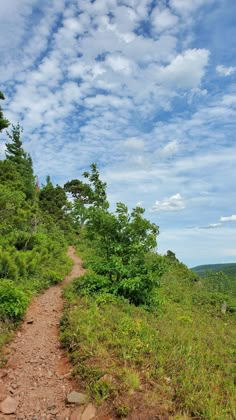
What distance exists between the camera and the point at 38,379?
227 inches

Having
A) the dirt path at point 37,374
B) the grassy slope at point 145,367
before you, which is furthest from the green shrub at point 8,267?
the grassy slope at point 145,367

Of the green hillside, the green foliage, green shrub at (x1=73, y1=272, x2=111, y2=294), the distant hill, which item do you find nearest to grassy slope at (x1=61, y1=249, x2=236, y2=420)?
the green hillside

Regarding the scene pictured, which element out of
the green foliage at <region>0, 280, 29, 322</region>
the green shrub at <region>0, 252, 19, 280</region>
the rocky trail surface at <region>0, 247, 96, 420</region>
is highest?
the green shrub at <region>0, 252, 19, 280</region>

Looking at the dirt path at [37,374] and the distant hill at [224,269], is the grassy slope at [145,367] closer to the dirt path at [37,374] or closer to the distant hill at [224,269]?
the dirt path at [37,374]

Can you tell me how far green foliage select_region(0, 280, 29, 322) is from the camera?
26.2ft

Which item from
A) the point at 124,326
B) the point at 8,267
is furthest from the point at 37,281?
the point at 124,326

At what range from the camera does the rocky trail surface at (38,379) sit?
4.82 meters

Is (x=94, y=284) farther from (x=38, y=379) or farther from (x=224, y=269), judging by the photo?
(x=224, y=269)

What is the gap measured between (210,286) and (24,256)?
1857cm

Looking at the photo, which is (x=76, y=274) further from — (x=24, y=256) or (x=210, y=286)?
(x=210, y=286)

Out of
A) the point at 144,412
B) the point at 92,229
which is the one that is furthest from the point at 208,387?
the point at 92,229

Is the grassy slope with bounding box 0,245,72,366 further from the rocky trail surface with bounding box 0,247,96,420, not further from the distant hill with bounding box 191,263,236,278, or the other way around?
the distant hill with bounding box 191,263,236,278

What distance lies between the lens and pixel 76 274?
16.7 meters

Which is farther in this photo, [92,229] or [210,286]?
[210,286]
